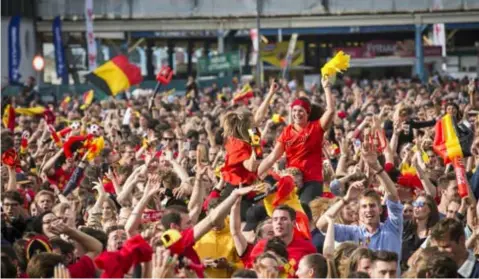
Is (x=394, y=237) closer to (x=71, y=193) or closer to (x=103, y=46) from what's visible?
(x=71, y=193)

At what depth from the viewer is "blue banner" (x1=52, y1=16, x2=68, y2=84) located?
55.4 metres

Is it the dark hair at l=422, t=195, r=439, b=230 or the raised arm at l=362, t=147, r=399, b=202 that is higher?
the raised arm at l=362, t=147, r=399, b=202

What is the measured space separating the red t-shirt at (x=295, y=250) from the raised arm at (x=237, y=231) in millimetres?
157

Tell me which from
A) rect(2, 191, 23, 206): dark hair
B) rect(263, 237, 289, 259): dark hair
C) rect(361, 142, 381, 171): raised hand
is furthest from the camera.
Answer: rect(2, 191, 23, 206): dark hair

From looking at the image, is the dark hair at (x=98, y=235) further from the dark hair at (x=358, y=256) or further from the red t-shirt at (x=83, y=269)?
the dark hair at (x=358, y=256)

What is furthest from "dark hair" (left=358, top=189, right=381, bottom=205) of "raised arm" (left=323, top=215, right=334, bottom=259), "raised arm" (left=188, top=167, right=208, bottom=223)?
"raised arm" (left=188, top=167, right=208, bottom=223)

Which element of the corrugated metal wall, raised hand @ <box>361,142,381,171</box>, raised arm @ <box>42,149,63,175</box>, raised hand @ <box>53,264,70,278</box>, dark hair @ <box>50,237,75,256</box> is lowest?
raised hand @ <box>53,264,70,278</box>

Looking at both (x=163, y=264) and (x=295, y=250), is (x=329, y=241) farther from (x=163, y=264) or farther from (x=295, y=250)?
(x=163, y=264)

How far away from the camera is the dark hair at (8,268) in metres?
10.0

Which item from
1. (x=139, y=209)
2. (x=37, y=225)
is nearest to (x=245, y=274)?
(x=139, y=209)

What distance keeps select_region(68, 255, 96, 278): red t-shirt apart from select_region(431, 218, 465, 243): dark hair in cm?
211

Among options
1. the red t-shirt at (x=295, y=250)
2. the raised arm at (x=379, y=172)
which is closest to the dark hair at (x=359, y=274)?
the red t-shirt at (x=295, y=250)

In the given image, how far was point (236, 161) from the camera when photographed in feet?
47.6

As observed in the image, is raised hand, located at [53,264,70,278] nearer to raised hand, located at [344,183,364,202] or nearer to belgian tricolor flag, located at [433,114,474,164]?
raised hand, located at [344,183,364,202]
